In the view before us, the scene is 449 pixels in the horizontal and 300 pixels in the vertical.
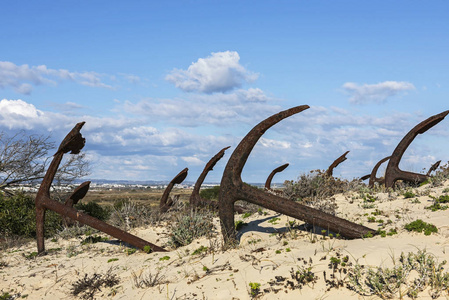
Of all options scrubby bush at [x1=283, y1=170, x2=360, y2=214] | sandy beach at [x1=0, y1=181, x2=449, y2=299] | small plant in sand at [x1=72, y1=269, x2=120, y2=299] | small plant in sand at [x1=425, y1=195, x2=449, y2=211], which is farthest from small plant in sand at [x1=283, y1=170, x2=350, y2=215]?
small plant in sand at [x1=72, y1=269, x2=120, y2=299]

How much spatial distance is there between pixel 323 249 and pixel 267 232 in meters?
1.68

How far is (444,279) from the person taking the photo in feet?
10.8

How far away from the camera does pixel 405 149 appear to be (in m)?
8.23

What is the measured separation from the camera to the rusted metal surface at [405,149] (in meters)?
8.03

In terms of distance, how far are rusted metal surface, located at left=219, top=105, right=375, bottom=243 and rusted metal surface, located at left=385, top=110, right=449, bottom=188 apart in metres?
4.15

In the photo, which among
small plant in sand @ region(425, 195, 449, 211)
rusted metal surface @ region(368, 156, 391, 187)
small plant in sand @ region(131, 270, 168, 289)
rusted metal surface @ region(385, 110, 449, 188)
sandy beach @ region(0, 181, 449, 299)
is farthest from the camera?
rusted metal surface @ region(368, 156, 391, 187)

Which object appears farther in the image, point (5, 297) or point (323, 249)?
point (5, 297)

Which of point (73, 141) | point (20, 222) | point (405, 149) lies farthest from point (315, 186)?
point (20, 222)

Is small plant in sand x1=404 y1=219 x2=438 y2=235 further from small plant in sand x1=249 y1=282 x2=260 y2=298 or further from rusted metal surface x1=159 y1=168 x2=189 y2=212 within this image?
rusted metal surface x1=159 y1=168 x2=189 y2=212

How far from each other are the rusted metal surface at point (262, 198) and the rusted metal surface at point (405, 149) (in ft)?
13.6

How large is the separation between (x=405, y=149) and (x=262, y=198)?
16.5ft

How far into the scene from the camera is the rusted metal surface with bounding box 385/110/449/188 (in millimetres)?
8031

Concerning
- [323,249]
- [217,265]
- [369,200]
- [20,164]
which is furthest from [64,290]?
[20,164]

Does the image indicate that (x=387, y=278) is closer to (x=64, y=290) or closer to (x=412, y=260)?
(x=412, y=260)
